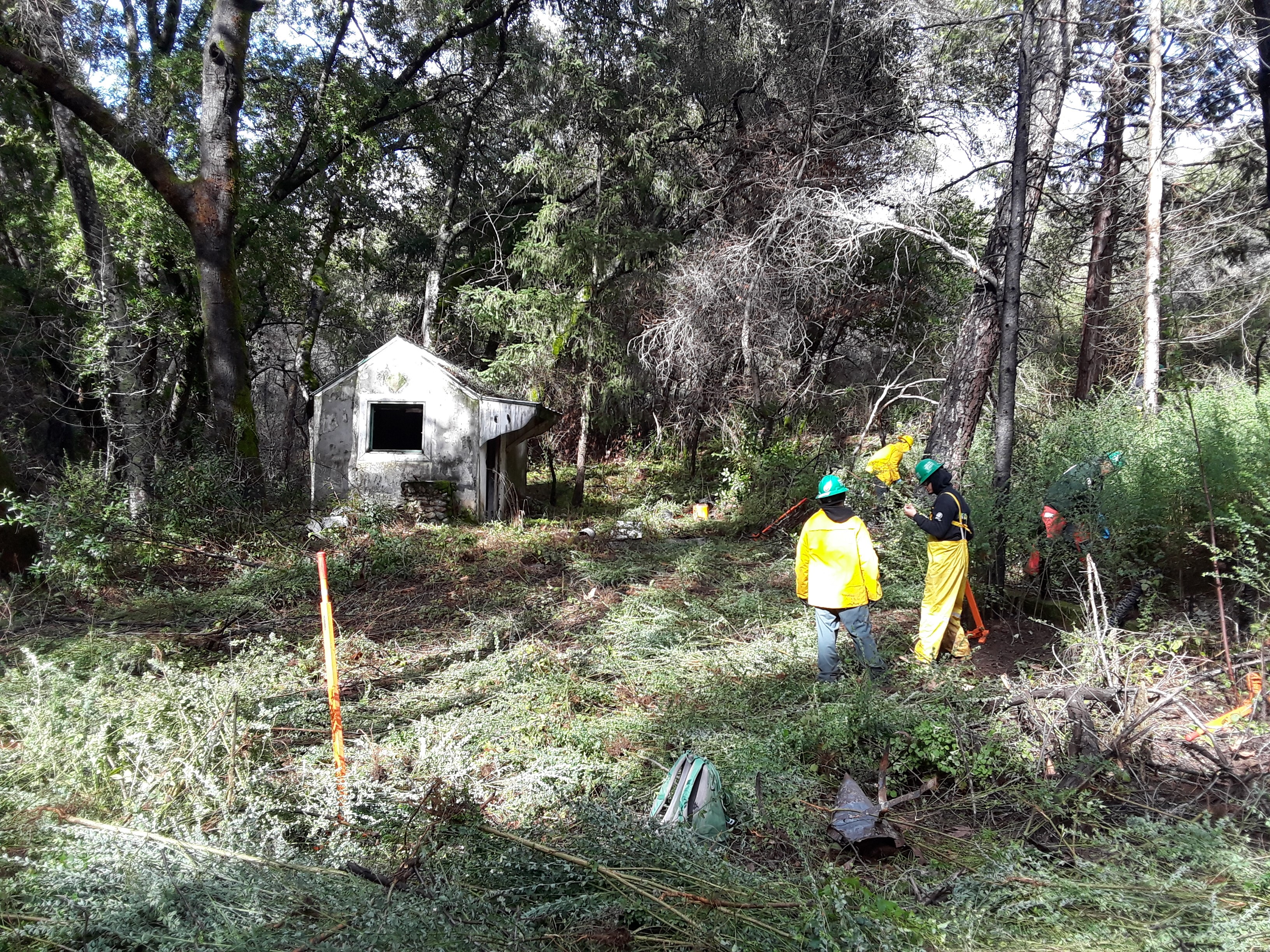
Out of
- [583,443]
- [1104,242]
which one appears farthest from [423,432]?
[1104,242]

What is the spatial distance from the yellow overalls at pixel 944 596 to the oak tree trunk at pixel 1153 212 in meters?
6.89

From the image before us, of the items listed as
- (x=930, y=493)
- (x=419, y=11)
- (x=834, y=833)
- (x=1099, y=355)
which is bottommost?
(x=834, y=833)

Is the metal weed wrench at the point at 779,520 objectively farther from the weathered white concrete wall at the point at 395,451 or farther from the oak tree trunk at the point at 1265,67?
the oak tree trunk at the point at 1265,67

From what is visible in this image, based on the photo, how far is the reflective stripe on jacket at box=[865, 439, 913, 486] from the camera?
7211 mm

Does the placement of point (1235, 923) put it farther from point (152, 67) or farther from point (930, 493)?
point (152, 67)

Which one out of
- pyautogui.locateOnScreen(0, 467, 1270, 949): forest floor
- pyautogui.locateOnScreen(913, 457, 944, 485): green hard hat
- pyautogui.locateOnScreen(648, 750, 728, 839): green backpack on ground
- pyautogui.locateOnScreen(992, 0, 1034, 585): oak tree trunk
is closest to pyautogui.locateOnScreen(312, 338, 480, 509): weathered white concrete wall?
pyautogui.locateOnScreen(0, 467, 1270, 949): forest floor

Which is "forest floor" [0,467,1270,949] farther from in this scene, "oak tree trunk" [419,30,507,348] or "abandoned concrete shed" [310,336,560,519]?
"oak tree trunk" [419,30,507,348]

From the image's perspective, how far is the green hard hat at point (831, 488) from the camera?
546cm

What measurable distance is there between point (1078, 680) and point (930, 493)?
13.0 feet

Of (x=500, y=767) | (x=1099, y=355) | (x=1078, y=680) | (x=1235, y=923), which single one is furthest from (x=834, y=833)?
(x=1099, y=355)

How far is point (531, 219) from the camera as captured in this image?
18922 mm

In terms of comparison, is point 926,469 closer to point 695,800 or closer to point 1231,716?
point 1231,716

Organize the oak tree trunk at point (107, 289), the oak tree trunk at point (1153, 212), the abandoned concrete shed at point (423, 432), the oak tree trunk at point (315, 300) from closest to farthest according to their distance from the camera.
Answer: the oak tree trunk at point (1153, 212) < the oak tree trunk at point (107, 289) < the abandoned concrete shed at point (423, 432) < the oak tree trunk at point (315, 300)

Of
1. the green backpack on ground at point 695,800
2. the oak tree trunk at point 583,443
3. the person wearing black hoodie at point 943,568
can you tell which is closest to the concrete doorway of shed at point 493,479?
the oak tree trunk at point 583,443
